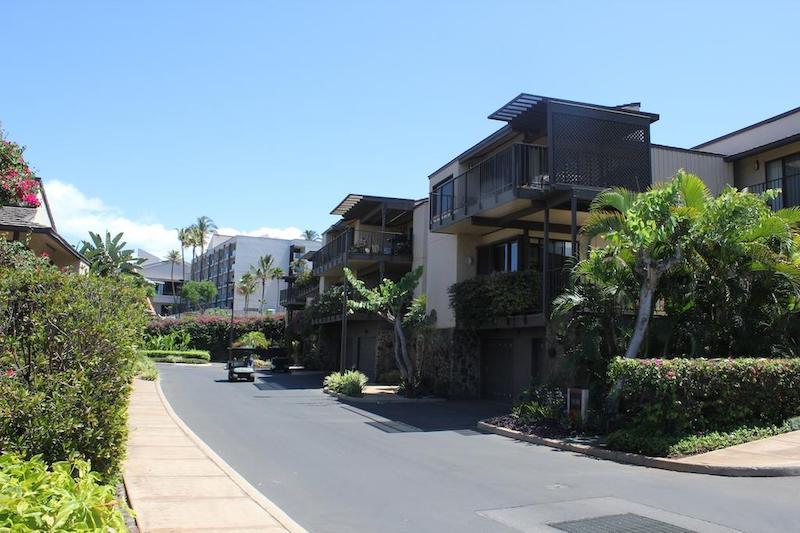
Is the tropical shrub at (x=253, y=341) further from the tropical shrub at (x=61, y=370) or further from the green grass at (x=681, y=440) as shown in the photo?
the tropical shrub at (x=61, y=370)

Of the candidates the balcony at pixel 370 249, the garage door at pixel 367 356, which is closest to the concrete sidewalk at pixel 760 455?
the balcony at pixel 370 249

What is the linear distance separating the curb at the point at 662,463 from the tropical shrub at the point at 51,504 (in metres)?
8.52

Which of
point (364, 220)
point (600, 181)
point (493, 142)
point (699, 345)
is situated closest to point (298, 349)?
point (364, 220)

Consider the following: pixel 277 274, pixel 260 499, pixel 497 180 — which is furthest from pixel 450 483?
pixel 277 274

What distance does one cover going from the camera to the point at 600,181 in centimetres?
1742

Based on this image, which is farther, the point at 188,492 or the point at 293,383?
the point at 293,383

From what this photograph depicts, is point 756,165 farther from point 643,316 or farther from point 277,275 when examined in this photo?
point 277,275

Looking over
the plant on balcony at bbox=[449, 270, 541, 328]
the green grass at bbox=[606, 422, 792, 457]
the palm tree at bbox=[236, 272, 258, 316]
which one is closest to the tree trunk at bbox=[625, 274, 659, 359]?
the green grass at bbox=[606, 422, 792, 457]

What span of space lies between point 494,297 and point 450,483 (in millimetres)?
11423

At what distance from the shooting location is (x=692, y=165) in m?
19.8

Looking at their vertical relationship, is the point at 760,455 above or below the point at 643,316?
below

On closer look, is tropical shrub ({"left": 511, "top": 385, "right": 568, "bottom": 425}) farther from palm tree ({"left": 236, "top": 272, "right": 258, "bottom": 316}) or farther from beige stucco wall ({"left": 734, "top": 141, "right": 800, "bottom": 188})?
palm tree ({"left": 236, "top": 272, "right": 258, "bottom": 316})

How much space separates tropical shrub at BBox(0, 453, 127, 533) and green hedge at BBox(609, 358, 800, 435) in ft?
31.1

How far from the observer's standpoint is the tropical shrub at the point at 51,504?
132 inches
